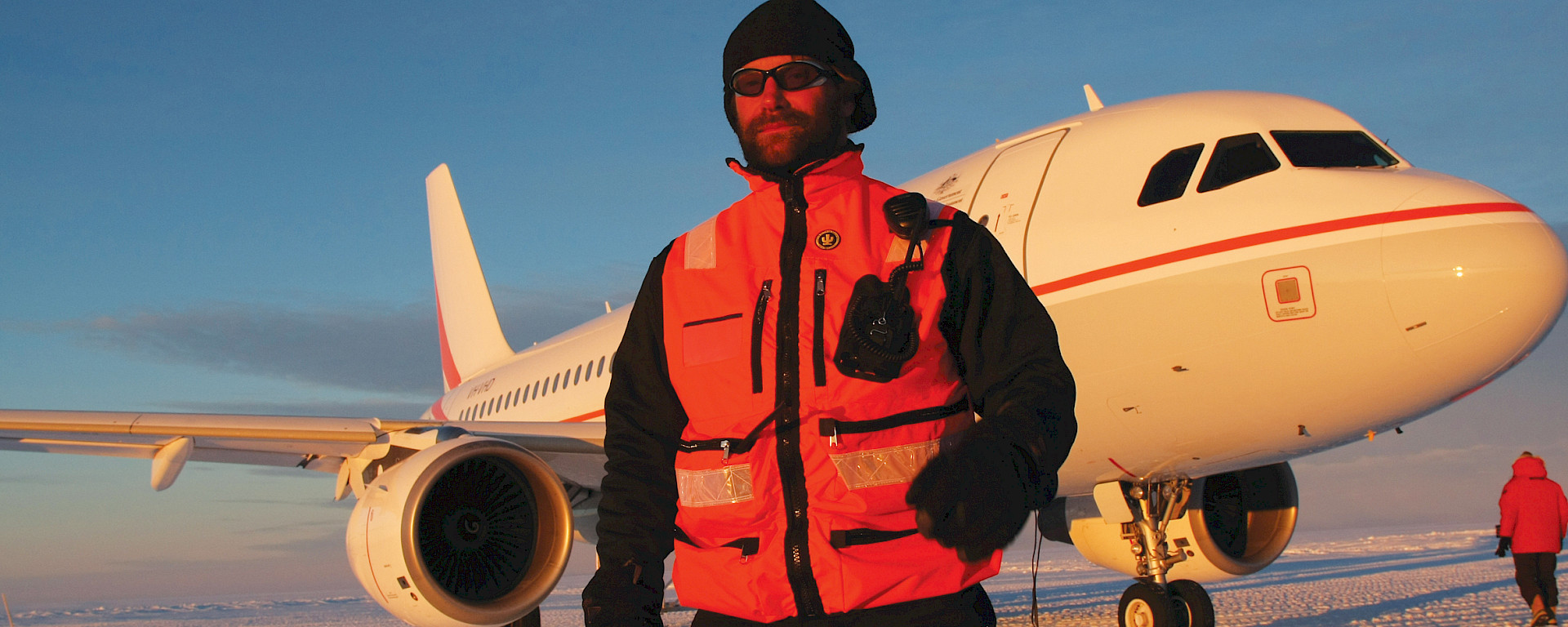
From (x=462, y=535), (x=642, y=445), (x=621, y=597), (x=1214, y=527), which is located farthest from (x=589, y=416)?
(x=621, y=597)

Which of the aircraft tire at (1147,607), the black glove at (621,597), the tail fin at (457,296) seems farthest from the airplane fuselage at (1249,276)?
the tail fin at (457,296)

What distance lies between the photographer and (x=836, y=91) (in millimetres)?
2012

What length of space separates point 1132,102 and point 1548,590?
6.93m

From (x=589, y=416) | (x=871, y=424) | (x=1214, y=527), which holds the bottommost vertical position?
(x=1214, y=527)

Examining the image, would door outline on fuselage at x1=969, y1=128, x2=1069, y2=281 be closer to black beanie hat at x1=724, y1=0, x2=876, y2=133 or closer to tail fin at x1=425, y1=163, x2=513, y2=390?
black beanie hat at x1=724, y1=0, x2=876, y2=133

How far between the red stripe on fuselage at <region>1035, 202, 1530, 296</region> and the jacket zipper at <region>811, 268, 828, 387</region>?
4.15 m

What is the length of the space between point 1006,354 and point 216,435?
6.66m

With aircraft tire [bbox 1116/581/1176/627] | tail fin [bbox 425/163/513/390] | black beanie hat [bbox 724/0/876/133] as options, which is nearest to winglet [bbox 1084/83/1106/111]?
aircraft tire [bbox 1116/581/1176/627]

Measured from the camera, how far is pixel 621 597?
1.90 m

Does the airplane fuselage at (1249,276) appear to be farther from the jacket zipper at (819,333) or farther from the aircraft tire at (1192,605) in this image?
the jacket zipper at (819,333)

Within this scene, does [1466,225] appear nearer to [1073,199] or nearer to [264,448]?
[1073,199]

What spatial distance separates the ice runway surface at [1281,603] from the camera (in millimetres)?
9836

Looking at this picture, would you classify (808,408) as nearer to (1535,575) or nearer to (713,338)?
(713,338)

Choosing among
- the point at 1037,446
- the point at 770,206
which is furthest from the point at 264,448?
the point at 1037,446
